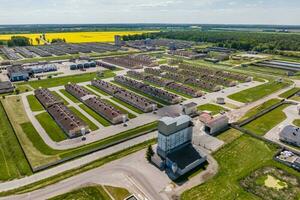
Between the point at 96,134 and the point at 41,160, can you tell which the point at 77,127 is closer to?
the point at 96,134

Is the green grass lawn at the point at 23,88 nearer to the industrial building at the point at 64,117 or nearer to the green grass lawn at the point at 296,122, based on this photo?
the industrial building at the point at 64,117

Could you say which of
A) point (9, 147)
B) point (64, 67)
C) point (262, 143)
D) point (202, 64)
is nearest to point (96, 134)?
point (9, 147)

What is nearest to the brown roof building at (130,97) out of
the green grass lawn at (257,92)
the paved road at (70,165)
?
the paved road at (70,165)

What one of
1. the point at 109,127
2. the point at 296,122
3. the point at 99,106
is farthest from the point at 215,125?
the point at 99,106

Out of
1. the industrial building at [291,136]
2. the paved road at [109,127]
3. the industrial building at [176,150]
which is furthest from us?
the industrial building at [291,136]

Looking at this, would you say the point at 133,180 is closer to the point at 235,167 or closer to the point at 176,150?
the point at 176,150
